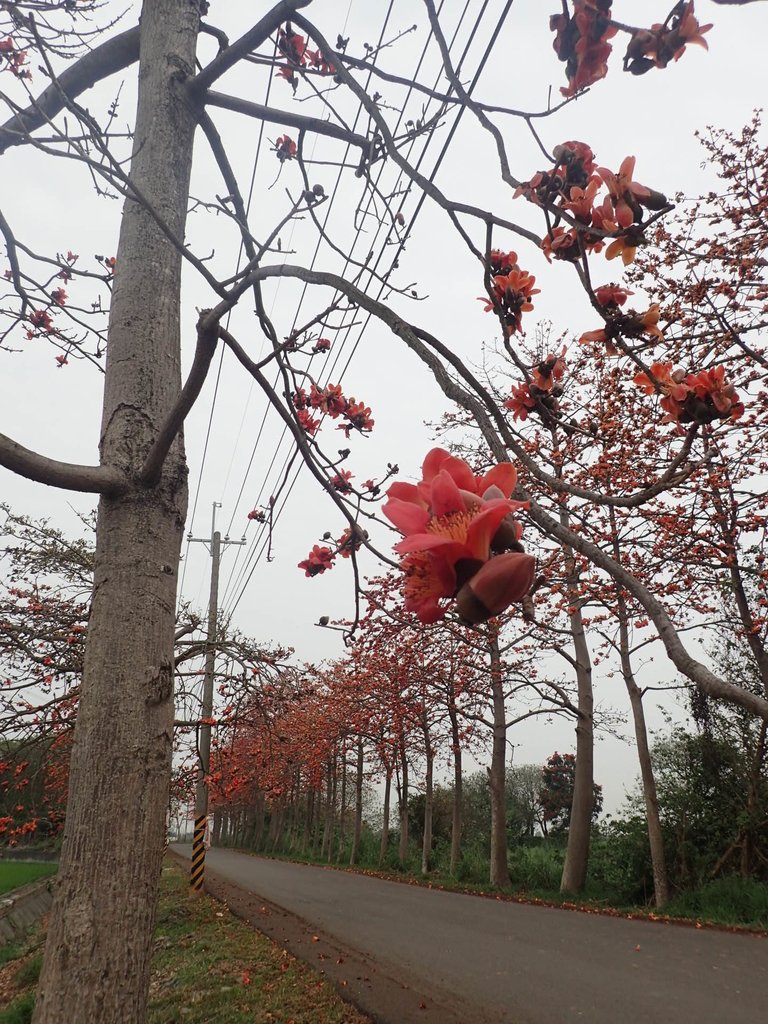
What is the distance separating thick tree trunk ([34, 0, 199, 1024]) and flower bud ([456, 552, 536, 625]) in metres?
1.22

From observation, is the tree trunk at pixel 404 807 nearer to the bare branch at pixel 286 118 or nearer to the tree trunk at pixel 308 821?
the tree trunk at pixel 308 821

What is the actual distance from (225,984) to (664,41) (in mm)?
6974

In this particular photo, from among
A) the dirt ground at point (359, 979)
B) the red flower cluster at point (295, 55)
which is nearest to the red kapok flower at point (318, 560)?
the red flower cluster at point (295, 55)

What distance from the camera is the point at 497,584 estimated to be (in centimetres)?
60

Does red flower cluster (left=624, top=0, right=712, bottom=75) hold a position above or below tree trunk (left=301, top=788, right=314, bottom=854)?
above

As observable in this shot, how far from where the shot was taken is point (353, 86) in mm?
1478

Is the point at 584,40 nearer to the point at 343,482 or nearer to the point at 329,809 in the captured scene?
the point at 343,482

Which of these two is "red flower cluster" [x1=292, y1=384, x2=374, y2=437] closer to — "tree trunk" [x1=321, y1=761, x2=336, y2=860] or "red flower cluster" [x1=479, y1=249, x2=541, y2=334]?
"red flower cluster" [x1=479, y1=249, x2=541, y2=334]

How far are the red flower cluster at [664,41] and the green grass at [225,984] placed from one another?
5.54 m

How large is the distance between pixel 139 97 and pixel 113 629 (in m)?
1.76

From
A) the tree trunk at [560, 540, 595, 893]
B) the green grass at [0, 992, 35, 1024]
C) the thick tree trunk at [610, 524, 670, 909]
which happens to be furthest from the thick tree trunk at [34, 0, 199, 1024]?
the tree trunk at [560, 540, 595, 893]

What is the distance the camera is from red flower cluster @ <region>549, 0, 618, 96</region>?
0.98 metres

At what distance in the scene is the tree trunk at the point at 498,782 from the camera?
12188 millimetres

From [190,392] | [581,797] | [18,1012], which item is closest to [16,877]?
[18,1012]
